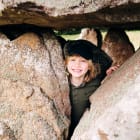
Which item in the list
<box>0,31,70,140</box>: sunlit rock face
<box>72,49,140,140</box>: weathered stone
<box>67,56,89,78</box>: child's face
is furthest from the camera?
<box>67,56,89,78</box>: child's face

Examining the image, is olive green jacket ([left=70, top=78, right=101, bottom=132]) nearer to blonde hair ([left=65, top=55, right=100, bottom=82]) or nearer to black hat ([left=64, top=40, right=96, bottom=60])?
blonde hair ([left=65, top=55, right=100, bottom=82])

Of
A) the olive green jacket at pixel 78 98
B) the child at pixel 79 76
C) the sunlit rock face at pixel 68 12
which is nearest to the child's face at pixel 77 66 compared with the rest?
the child at pixel 79 76

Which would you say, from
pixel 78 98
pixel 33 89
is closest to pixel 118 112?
pixel 78 98

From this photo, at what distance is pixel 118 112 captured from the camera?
15.7ft

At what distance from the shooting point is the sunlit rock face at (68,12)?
4.78 meters

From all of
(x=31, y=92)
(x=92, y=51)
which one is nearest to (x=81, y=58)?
(x=92, y=51)

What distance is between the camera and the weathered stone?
4750 millimetres

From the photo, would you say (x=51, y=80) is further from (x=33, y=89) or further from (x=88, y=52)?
(x=88, y=52)

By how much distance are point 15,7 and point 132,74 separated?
1.27 meters

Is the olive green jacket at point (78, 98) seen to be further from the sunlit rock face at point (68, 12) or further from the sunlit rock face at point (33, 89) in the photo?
the sunlit rock face at point (68, 12)

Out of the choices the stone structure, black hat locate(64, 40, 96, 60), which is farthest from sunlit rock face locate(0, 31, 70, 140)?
black hat locate(64, 40, 96, 60)

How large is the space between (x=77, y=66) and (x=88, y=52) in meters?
0.20

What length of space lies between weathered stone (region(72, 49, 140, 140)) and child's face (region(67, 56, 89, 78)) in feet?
1.71

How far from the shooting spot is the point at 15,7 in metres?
4.98
